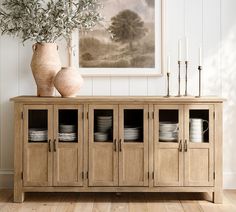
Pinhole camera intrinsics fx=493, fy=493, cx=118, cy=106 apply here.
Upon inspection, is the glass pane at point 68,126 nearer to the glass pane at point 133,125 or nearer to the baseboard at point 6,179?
the glass pane at point 133,125

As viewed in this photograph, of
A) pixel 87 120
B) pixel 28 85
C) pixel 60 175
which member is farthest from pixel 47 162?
pixel 28 85

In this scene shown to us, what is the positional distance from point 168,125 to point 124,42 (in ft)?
3.02

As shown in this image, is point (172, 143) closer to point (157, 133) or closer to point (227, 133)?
point (157, 133)

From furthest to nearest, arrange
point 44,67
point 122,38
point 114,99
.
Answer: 1. point 122,38
2. point 44,67
3. point 114,99

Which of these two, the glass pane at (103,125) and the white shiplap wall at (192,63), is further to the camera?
the white shiplap wall at (192,63)

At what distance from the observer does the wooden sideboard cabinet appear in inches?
157

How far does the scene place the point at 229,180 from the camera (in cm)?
449

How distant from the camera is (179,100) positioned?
394cm

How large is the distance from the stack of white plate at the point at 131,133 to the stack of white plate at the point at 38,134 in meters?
0.65

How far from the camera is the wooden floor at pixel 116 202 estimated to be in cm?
382

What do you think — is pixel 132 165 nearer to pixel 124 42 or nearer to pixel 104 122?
pixel 104 122

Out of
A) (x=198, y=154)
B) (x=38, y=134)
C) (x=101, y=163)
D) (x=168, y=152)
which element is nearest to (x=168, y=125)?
(x=168, y=152)

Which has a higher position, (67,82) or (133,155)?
(67,82)

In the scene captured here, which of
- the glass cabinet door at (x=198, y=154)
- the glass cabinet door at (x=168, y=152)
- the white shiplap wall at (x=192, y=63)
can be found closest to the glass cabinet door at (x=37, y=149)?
the white shiplap wall at (x=192, y=63)
